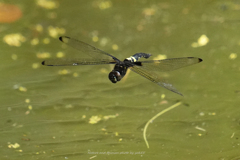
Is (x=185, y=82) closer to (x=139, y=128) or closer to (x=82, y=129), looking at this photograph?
(x=139, y=128)

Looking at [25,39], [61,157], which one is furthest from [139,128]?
[25,39]

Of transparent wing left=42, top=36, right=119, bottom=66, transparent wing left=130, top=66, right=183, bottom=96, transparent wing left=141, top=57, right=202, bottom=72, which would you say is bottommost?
transparent wing left=130, top=66, right=183, bottom=96

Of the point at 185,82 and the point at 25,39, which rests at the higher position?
the point at 25,39

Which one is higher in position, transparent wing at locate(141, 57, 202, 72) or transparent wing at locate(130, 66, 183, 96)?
transparent wing at locate(141, 57, 202, 72)

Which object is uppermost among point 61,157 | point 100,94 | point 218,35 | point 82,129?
point 218,35

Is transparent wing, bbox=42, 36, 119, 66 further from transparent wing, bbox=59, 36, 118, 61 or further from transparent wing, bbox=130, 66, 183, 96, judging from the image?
transparent wing, bbox=130, 66, 183, 96

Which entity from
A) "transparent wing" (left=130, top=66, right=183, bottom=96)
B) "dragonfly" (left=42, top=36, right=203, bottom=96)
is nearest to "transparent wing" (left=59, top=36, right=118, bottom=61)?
"dragonfly" (left=42, top=36, right=203, bottom=96)

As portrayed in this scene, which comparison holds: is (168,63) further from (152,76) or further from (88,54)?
(88,54)

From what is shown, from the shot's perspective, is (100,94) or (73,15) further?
(100,94)
